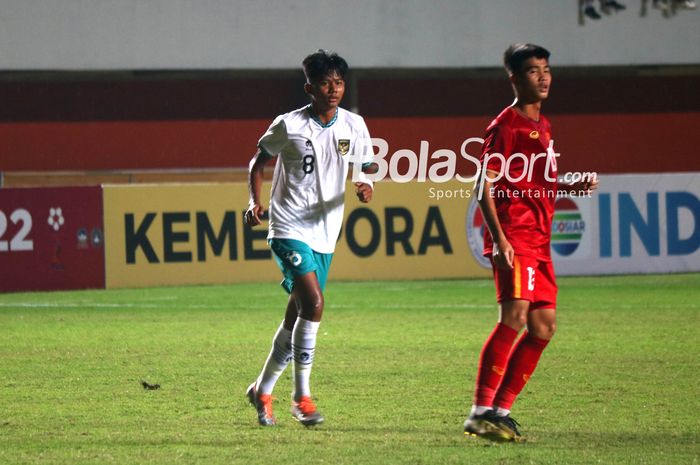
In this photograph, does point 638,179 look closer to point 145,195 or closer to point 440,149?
point 145,195

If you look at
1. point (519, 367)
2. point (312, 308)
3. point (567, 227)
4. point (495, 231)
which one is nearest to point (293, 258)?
point (312, 308)

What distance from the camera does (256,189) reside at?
700 cm

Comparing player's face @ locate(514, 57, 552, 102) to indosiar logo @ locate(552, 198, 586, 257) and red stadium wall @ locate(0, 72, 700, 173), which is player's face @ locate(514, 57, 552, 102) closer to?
indosiar logo @ locate(552, 198, 586, 257)

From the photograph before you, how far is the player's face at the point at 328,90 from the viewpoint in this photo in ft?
22.5

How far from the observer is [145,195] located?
17.3 metres

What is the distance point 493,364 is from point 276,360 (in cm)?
133

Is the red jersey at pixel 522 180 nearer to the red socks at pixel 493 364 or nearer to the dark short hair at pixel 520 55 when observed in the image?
A: the dark short hair at pixel 520 55

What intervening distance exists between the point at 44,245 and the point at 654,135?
764 inches

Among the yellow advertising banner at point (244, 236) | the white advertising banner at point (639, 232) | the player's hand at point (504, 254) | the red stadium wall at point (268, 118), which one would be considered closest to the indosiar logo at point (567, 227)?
the white advertising banner at point (639, 232)

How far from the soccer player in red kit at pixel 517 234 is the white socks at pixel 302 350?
3.21 ft

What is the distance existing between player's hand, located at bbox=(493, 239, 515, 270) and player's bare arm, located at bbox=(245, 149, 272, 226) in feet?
4.53

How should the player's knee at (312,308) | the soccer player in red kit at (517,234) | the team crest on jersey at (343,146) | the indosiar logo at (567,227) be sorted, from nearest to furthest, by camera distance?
the soccer player in red kit at (517,234), the player's knee at (312,308), the team crest on jersey at (343,146), the indosiar logo at (567,227)

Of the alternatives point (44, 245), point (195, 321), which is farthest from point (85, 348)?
point (44, 245)

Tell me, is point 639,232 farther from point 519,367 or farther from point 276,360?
point 519,367
